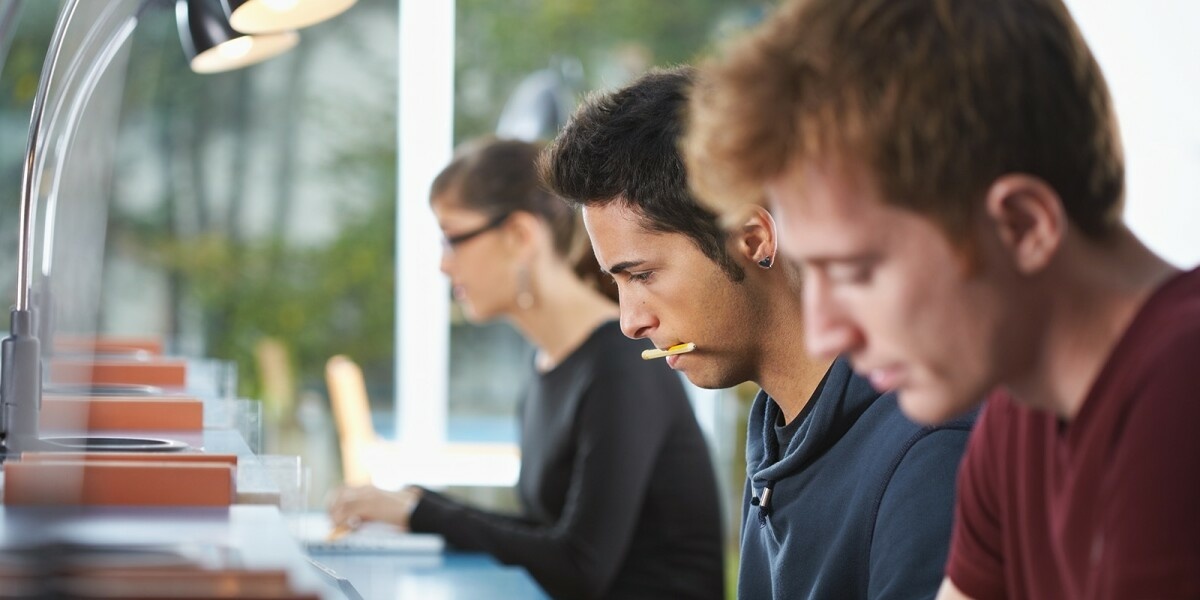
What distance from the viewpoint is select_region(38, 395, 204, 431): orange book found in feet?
6.37

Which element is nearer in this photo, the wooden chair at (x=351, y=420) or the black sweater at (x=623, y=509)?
the black sweater at (x=623, y=509)

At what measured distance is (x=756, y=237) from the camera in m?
1.50

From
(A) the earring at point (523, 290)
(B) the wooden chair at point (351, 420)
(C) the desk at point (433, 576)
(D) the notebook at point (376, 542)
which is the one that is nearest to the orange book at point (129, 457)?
→ (C) the desk at point (433, 576)

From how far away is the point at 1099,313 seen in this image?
2.73ft

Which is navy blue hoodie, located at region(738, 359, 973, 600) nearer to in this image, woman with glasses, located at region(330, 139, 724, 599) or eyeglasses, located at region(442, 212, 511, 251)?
woman with glasses, located at region(330, 139, 724, 599)

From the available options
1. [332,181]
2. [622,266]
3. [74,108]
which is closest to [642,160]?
[622,266]

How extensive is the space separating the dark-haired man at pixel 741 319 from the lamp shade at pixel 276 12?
1.94 feet

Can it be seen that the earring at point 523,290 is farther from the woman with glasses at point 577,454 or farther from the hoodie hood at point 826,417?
the hoodie hood at point 826,417

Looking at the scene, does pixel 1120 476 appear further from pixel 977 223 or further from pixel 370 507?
pixel 370 507

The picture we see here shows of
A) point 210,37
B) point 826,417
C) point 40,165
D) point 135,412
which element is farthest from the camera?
point 210,37

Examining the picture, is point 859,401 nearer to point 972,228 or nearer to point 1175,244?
point 972,228

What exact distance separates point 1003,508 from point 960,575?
9 cm

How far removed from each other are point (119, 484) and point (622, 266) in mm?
574

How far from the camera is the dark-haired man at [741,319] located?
1.44m
